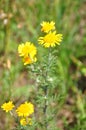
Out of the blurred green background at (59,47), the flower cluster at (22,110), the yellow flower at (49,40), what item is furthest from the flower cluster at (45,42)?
the blurred green background at (59,47)

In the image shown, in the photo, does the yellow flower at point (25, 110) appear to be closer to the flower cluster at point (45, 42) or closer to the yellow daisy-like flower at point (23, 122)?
the yellow daisy-like flower at point (23, 122)

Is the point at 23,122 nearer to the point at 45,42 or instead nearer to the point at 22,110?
the point at 22,110

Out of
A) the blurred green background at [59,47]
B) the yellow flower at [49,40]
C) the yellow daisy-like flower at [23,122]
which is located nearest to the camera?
the yellow flower at [49,40]

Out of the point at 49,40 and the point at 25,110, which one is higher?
the point at 49,40

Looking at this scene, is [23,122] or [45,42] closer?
[45,42]

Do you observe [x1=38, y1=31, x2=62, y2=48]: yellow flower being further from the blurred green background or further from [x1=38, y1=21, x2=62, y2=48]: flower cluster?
the blurred green background

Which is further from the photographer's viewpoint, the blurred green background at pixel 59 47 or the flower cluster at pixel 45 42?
the blurred green background at pixel 59 47

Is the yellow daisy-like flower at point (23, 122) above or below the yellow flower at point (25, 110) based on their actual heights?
below

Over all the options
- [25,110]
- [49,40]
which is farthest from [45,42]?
[25,110]
